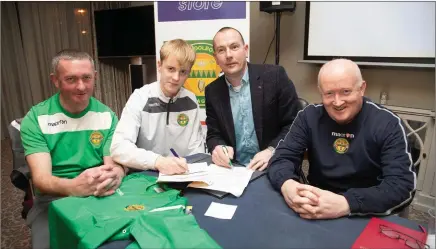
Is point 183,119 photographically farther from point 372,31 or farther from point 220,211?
point 372,31

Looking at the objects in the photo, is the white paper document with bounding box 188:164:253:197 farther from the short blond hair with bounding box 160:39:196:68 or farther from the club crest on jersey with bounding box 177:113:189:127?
the short blond hair with bounding box 160:39:196:68

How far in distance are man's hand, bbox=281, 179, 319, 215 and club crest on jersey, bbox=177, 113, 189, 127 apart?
31.1 inches

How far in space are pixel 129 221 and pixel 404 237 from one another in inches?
33.1

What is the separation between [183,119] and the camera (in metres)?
1.79

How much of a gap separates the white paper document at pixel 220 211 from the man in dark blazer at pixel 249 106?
Result: 781mm

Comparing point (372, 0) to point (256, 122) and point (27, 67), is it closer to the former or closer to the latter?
point (256, 122)

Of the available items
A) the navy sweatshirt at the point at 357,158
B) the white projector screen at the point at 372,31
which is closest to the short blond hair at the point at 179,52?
the navy sweatshirt at the point at 357,158

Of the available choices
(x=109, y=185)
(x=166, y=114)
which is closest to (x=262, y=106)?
(x=166, y=114)

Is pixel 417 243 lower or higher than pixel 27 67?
lower

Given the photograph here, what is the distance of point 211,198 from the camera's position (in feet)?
3.85

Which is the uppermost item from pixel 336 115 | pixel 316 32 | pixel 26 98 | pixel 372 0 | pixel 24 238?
pixel 372 0

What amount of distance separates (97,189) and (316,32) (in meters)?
2.82

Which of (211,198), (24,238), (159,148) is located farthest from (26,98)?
(211,198)

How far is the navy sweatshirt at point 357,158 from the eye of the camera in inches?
42.8
